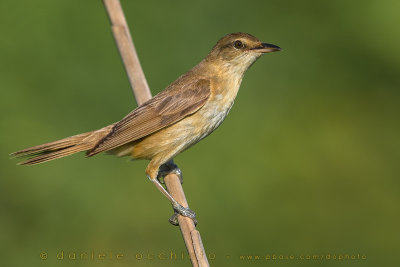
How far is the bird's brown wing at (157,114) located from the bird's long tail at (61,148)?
0.35 ft

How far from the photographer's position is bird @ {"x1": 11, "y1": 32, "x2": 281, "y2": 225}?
4.75 m

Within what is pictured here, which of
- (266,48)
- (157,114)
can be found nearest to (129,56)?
(157,114)

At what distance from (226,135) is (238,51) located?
38.8 inches

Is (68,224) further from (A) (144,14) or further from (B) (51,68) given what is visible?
(A) (144,14)

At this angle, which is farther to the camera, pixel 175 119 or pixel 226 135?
pixel 226 135

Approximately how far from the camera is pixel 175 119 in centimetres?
479

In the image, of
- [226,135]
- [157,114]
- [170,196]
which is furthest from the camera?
[226,135]

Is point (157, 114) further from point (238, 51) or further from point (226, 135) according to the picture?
point (226, 135)

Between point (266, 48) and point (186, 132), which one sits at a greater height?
point (266, 48)

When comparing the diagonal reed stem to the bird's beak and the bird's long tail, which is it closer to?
the bird's long tail

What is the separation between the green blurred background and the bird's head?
804mm

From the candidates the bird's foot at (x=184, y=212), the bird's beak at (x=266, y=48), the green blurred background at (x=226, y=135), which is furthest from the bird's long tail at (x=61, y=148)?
the bird's beak at (x=266, y=48)

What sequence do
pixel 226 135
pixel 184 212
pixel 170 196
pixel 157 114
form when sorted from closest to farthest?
pixel 184 212, pixel 170 196, pixel 157 114, pixel 226 135

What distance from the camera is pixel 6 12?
609 centimetres
